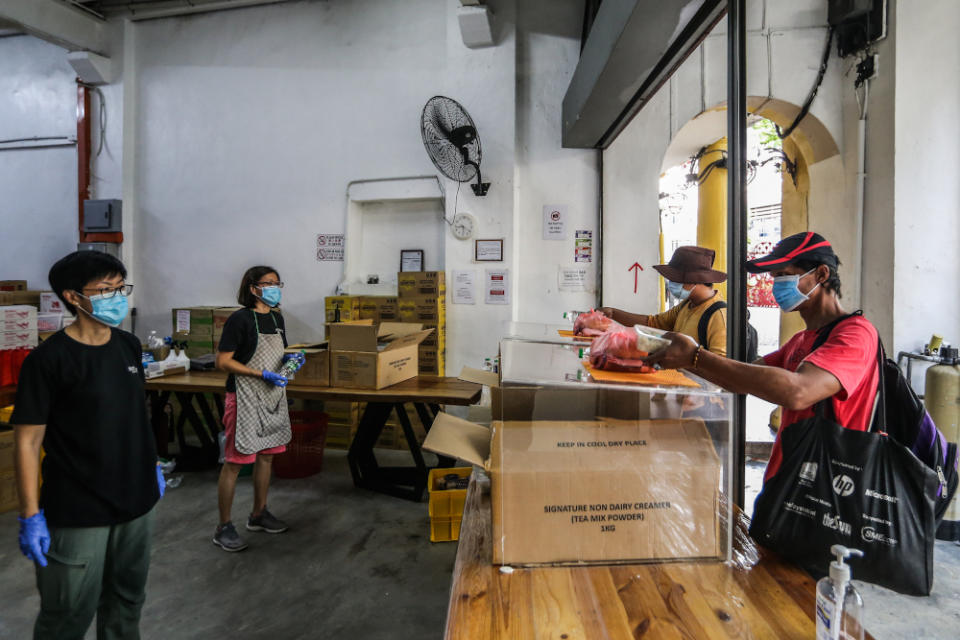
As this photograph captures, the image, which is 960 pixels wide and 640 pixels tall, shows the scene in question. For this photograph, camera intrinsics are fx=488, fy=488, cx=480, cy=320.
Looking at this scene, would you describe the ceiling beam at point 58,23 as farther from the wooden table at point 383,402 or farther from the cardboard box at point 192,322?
the wooden table at point 383,402

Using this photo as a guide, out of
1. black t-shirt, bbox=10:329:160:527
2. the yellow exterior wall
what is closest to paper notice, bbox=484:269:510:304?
the yellow exterior wall

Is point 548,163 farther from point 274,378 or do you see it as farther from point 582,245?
point 274,378

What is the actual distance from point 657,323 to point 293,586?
2271 mm

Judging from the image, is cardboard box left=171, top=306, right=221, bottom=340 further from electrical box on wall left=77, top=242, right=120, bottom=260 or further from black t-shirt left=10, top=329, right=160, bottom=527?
black t-shirt left=10, top=329, right=160, bottom=527

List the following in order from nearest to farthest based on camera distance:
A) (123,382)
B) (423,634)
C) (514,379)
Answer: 1. (514,379)
2. (123,382)
3. (423,634)

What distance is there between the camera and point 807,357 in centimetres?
113

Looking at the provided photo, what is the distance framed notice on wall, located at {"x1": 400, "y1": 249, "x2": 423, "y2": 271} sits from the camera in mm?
4516

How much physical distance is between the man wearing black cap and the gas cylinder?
2.09 meters

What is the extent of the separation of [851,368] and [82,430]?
2119 mm

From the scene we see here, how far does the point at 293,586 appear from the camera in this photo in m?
2.35

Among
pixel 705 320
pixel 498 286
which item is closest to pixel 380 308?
pixel 498 286

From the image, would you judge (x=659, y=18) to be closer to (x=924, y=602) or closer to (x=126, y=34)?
(x=924, y=602)

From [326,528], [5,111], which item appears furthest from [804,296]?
[5,111]

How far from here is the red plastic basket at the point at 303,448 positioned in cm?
358
